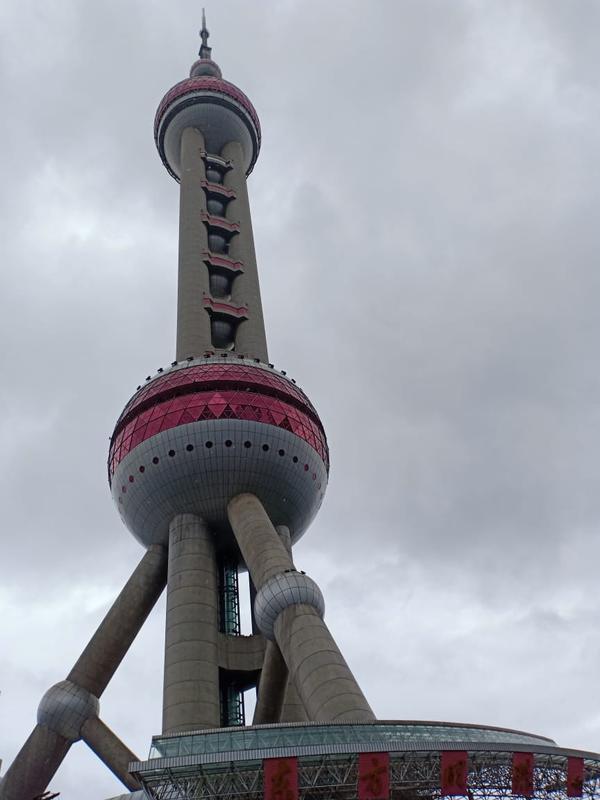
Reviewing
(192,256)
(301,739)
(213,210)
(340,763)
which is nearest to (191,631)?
(301,739)

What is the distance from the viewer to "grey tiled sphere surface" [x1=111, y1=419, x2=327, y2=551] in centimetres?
5428

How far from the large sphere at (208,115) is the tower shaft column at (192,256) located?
1.52 meters

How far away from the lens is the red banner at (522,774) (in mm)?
31359

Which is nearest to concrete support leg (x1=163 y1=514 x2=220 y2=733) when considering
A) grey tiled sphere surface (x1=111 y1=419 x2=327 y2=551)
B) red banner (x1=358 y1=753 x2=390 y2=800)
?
grey tiled sphere surface (x1=111 y1=419 x2=327 y2=551)

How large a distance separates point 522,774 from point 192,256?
52507mm

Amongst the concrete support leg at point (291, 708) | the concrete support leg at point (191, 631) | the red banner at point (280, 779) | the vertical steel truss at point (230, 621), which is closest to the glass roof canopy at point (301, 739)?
the red banner at point (280, 779)

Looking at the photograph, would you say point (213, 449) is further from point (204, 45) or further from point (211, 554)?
point (204, 45)

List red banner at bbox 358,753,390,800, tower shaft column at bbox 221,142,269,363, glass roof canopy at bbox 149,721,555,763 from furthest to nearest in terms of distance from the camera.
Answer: tower shaft column at bbox 221,142,269,363 < glass roof canopy at bbox 149,721,555,763 < red banner at bbox 358,753,390,800

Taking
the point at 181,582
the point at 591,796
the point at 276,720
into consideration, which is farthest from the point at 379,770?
the point at 181,582

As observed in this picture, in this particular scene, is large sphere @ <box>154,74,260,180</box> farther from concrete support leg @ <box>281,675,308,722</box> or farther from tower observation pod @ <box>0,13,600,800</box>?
concrete support leg @ <box>281,675,308,722</box>

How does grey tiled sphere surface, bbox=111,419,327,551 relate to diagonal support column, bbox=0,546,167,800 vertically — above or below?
above

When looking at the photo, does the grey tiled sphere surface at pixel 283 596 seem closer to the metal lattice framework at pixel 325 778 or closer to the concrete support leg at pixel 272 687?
the concrete support leg at pixel 272 687

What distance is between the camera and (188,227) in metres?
75.6

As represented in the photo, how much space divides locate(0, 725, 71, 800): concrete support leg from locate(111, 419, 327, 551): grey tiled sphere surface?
14263mm
